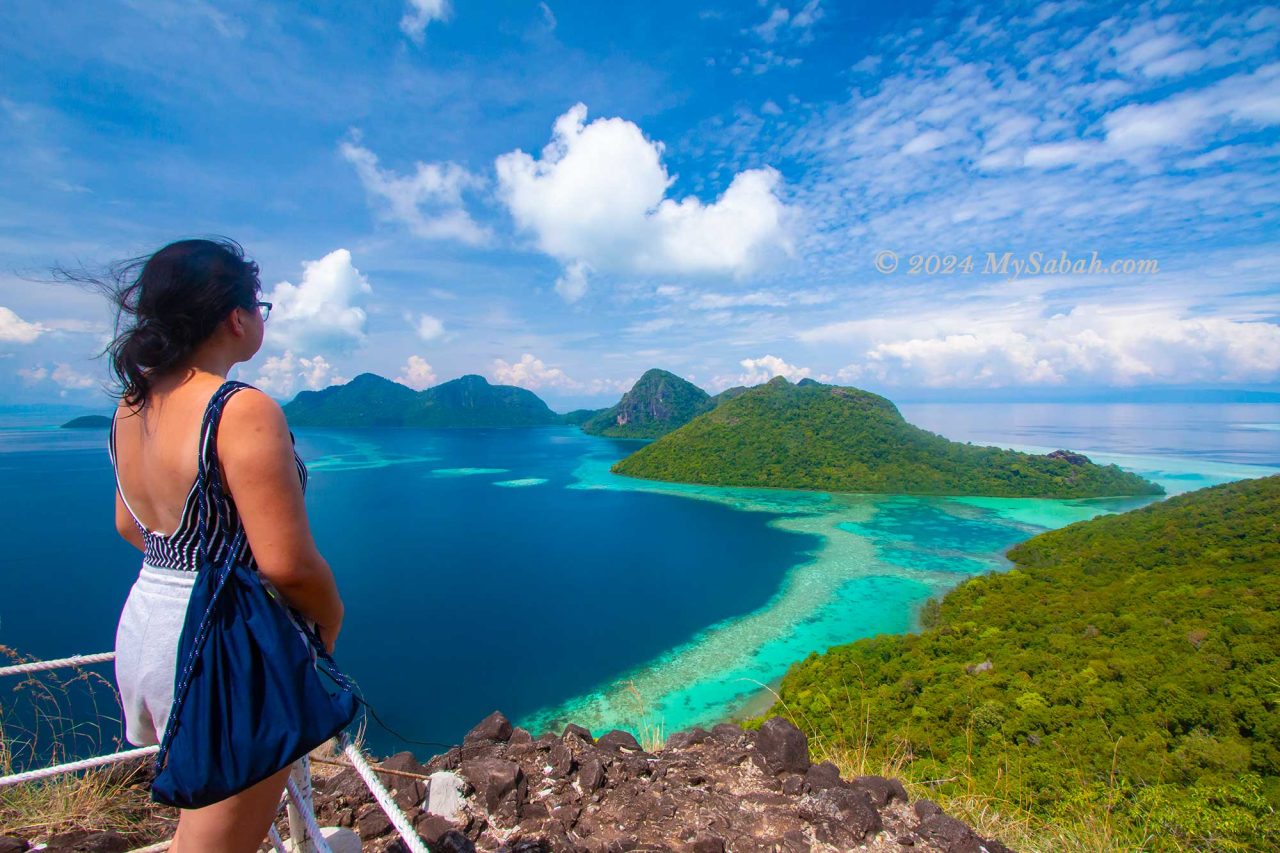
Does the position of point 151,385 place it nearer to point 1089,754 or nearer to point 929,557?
point 1089,754

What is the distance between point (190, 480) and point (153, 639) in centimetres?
34

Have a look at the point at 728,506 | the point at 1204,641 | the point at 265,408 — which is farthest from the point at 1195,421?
the point at 265,408

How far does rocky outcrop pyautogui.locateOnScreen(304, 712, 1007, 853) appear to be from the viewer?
2.83 metres

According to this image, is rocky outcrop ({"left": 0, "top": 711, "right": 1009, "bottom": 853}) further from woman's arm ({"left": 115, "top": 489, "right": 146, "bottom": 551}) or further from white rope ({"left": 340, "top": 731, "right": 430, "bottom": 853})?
woman's arm ({"left": 115, "top": 489, "right": 146, "bottom": 551})

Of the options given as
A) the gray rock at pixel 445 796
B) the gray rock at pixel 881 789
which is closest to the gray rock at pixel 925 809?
the gray rock at pixel 881 789

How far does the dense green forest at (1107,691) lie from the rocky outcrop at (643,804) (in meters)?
1.29

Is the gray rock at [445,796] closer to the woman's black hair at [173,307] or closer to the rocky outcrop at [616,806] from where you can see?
the rocky outcrop at [616,806]

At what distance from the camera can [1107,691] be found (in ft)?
42.7

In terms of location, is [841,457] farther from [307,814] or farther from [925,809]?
[307,814]

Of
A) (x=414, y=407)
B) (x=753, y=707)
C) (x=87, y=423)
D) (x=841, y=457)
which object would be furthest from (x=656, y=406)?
(x=87, y=423)

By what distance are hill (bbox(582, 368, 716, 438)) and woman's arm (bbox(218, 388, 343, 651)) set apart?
4640 inches

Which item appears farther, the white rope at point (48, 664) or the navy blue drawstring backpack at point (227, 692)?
the white rope at point (48, 664)

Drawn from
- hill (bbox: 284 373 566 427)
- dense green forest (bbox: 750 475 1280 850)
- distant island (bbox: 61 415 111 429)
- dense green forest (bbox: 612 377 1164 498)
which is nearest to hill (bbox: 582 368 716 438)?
dense green forest (bbox: 612 377 1164 498)

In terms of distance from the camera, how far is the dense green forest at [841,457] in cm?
5725
